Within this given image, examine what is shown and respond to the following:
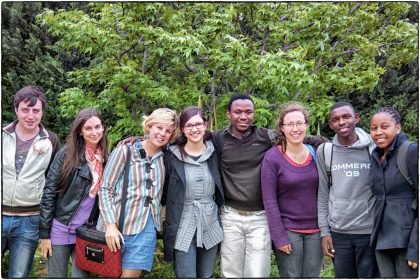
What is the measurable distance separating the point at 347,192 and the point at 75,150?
2149mm

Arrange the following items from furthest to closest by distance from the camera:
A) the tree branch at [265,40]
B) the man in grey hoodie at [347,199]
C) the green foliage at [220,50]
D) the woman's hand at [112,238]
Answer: the tree branch at [265,40]
the green foliage at [220,50]
the man in grey hoodie at [347,199]
the woman's hand at [112,238]

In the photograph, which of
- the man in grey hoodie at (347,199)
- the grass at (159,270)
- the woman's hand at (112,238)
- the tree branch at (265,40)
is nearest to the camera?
the woman's hand at (112,238)

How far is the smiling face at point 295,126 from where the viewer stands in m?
3.62

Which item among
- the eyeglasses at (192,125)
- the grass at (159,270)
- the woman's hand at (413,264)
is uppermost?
the eyeglasses at (192,125)

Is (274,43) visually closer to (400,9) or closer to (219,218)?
(400,9)

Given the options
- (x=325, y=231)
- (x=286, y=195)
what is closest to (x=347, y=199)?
(x=325, y=231)

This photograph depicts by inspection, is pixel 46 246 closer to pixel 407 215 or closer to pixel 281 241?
pixel 281 241

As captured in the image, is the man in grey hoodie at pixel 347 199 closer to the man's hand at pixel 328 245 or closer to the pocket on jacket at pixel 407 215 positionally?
the man's hand at pixel 328 245

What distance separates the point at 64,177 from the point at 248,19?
3912 mm

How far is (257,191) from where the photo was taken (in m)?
3.66

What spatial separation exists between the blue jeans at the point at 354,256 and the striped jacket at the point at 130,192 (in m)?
1.48

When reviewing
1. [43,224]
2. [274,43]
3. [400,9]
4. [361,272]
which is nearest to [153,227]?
[43,224]

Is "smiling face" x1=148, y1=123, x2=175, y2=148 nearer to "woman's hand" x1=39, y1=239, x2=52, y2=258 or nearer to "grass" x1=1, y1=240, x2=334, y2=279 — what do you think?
"woman's hand" x1=39, y1=239, x2=52, y2=258

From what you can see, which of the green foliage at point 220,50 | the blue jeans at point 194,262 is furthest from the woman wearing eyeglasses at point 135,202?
the green foliage at point 220,50
